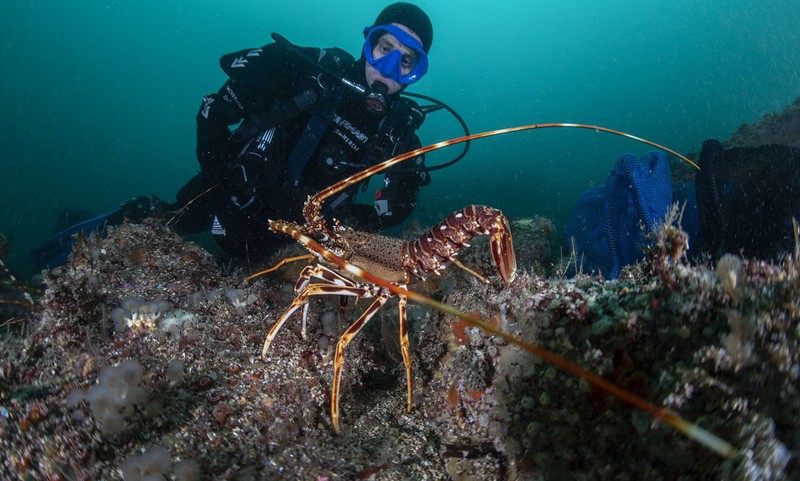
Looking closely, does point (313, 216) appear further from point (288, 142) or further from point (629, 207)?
point (629, 207)

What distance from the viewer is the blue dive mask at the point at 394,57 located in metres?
5.45

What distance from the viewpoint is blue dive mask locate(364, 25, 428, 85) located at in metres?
5.45

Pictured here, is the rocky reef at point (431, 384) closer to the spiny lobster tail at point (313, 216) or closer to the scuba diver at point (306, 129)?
the spiny lobster tail at point (313, 216)

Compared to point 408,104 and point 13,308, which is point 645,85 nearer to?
point 408,104

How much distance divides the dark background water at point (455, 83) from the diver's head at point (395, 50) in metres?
7.30

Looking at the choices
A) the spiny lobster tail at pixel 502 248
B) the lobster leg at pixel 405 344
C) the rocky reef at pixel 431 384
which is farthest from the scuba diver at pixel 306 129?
the lobster leg at pixel 405 344

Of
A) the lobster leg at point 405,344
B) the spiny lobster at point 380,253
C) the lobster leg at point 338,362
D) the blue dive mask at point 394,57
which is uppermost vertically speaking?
the blue dive mask at point 394,57

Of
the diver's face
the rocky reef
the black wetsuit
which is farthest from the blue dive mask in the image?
the rocky reef

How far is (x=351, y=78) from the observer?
569 cm

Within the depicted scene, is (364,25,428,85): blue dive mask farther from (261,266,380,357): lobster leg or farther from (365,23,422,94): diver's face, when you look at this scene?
(261,266,380,357): lobster leg

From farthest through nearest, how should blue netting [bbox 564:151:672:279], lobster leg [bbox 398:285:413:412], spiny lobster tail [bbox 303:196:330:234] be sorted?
1. blue netting [bbox 564:151:672:279]
2. spiny lobster tail [bbox 303:196:330:234]
3. lobster leg [bbox 398:285:413:412]

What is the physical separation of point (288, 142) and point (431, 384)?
170 inches

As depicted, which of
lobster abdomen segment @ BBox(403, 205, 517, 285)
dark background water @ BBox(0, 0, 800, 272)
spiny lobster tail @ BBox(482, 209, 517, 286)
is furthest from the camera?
dark background water @ BBox(0, 0, 800, 272)

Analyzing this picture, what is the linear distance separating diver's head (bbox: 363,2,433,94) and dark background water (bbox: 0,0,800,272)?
730 centimetres
